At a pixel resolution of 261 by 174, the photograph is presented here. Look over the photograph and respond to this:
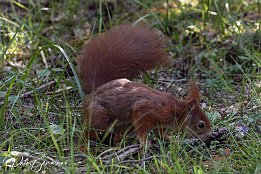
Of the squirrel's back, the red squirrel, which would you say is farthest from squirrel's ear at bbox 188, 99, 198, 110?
the squirrel's back

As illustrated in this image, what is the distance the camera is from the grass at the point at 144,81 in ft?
10.4

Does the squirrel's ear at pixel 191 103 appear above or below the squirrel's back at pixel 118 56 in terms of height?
below

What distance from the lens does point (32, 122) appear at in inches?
150

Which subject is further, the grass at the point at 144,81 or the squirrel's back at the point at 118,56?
the squirrel's back at the point at 118,56

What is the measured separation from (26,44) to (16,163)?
214 centimetres

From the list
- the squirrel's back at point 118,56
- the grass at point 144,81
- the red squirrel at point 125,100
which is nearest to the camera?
the grass at point 144,81

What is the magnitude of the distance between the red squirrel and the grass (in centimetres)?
10

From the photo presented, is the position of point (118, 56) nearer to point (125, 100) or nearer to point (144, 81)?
point (125, 100)

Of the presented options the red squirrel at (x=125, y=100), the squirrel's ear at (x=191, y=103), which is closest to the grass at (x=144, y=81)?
the red squirrel at (x=125, y=100)

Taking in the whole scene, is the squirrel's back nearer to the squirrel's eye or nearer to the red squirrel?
the red squirrel

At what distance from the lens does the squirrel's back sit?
12.3ft

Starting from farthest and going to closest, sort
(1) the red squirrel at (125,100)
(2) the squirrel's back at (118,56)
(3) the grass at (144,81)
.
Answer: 1. (2) the squirrel's back at (118,56)
2. (1) the red squirrel at (125,100)
3. (3) the grass at (144,81)

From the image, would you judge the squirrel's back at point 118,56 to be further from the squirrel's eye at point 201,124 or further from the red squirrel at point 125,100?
the squirrel's eye at point 201,124

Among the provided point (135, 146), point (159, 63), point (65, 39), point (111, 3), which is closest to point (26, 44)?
point (65, 39)
